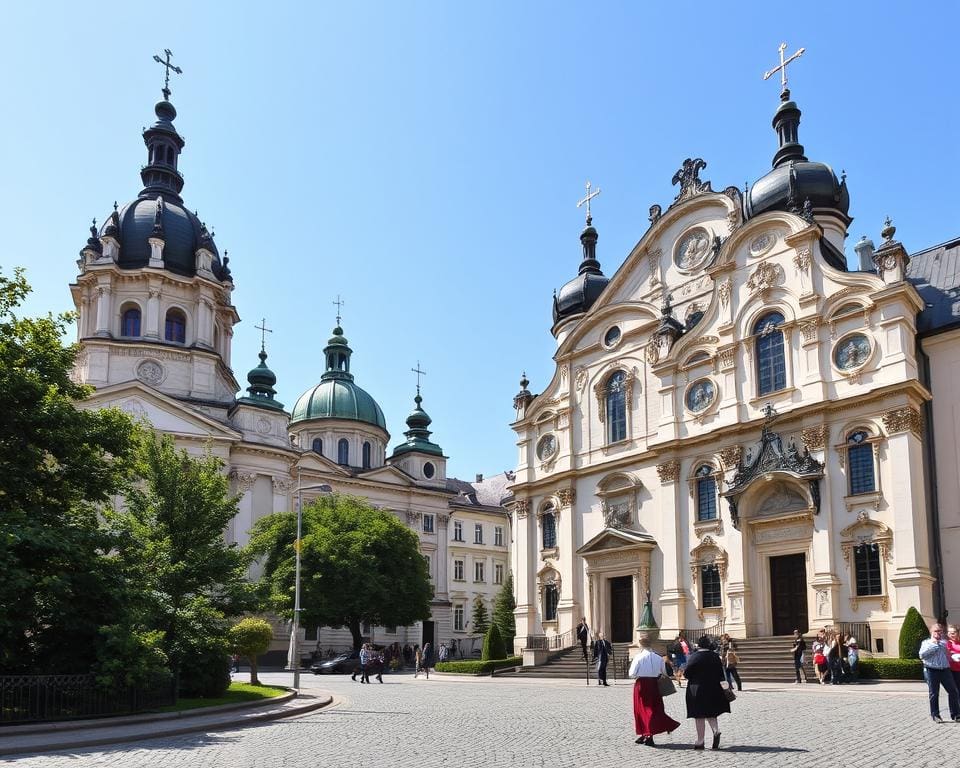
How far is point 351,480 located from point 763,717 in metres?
55.7

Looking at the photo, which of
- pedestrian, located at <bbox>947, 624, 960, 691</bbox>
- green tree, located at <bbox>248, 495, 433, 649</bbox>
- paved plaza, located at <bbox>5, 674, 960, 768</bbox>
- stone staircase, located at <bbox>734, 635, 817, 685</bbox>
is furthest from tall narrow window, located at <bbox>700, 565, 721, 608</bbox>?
pedestrian, located at <bbox>947, 624, 960, 691</bbox>

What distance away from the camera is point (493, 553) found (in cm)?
8469

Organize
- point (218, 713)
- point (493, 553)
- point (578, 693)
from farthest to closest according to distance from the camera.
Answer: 1. point (493, 553)
2. point (578, 693)
3. point (218, 713)

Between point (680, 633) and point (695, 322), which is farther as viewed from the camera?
point (695, 322)

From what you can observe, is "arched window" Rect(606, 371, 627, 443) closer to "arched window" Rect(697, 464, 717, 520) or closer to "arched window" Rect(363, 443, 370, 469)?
"arched window" Rect(697, 464, 717, 520)

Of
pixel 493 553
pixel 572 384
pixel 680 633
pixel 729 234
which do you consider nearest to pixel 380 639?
pixel 493 553

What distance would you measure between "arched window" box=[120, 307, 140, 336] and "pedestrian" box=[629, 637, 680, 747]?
54260 mm

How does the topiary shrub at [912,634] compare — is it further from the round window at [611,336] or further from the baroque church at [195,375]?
the baroque church at [195,375]

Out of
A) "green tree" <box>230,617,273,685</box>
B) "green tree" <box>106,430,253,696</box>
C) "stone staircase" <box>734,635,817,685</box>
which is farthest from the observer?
"stone staircase" <box>734,635,817,685</box>

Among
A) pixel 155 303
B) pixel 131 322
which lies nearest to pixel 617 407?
pixel 155 303

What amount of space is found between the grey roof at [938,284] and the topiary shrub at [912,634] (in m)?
10.6

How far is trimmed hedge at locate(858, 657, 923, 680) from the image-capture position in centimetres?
2848

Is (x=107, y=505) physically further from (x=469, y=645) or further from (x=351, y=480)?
(x=469, y=645)

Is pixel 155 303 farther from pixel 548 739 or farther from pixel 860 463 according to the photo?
pixel 548 739
